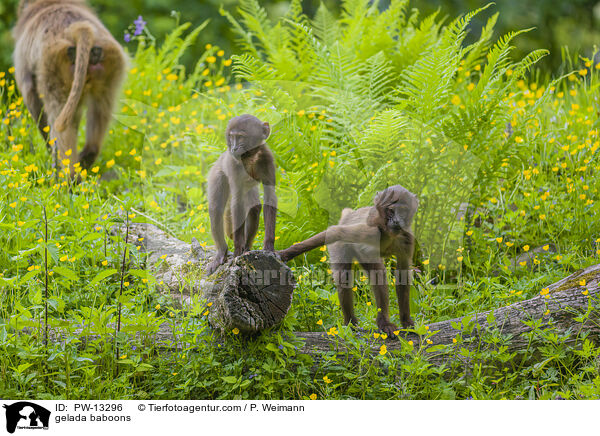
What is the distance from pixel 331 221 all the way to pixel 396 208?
925mm

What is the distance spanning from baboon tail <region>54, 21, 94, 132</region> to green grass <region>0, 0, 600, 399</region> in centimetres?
65

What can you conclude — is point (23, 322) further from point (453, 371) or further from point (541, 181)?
point (541, 181)

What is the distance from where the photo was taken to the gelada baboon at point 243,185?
12.8 ft

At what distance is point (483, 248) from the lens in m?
5.53

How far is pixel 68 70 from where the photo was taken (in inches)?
264

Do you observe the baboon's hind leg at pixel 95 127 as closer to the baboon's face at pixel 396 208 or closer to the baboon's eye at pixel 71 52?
the baboon's eye at pixel 71 52

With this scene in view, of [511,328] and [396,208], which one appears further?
[511,328]
